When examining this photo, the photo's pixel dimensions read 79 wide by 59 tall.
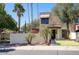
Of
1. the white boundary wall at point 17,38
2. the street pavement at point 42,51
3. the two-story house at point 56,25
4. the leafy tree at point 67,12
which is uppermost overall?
A: the leafy tree at point 67,12

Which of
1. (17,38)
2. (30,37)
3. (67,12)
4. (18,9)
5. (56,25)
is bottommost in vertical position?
(17,38)

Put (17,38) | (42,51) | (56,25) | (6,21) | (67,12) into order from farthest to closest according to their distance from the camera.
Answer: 1. (67,12)
2. (56,25)
3. (17,38)
4. (6,21)
5. (42,51)

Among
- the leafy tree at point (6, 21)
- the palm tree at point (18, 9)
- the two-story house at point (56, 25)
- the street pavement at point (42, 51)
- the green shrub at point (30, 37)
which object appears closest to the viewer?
the street pavement at point (42, 51)

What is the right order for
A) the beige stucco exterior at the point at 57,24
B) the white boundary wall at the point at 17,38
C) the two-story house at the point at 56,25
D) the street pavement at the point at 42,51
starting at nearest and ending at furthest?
1. the street pavement at the point at 42,51
2. the white boundary wall at the point at 17,38
3. the two-story house at the point at 56,25
4. the beige stucco exterior at the point at 57,24

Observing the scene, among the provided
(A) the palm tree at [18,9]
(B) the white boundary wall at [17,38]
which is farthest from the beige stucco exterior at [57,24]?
(B) the white boundary wall at [17,38]

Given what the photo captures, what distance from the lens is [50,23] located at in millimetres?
20484

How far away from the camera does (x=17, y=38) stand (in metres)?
18.6

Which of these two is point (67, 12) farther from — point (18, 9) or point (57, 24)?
point (18, 9)

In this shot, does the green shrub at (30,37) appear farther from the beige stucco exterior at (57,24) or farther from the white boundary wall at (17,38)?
the beige stucco exterior at (57,24)

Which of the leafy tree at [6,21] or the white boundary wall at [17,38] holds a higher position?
the leafy tree at [6,21]

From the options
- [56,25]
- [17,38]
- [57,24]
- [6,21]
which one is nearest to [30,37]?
[17,38]

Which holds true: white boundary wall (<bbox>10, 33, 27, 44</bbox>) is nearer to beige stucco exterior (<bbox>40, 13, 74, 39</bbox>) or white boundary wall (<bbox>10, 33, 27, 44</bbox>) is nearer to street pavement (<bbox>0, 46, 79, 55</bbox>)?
beige stucco exterior (<bbox>40, 13, 74, 39</bbox>)

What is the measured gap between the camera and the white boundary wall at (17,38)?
1817cm

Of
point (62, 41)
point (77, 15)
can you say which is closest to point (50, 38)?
point (62, 41)
